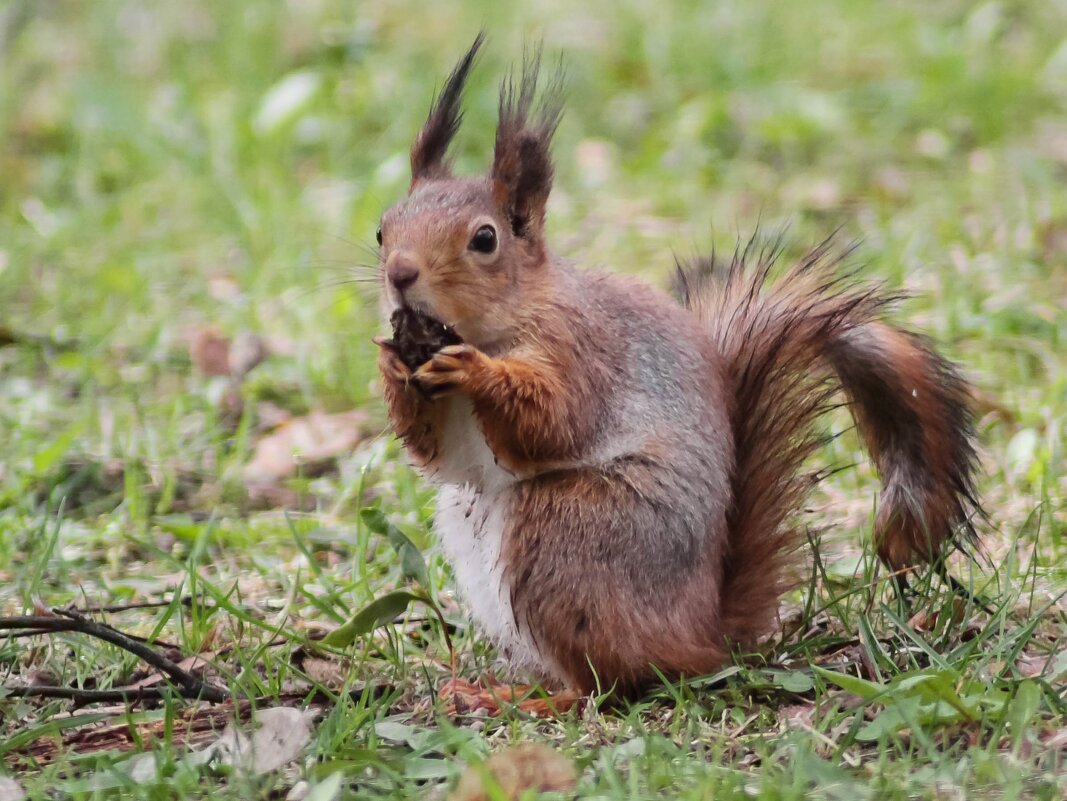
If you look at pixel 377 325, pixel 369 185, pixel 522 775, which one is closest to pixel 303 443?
pixel 377 325

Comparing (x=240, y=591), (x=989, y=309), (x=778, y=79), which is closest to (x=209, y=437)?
(x=240, y=591)

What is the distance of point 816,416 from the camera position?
1.87 m

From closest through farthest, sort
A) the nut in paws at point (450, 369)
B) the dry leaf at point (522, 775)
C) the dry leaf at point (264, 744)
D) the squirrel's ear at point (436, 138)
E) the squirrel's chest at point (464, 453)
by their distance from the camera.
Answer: the dry leaf at point (522, 775), the dry leaf at point (264, 744), the nut in paws at point (450, 369), the squirrel's chest at point (464, 453), the squirrel's ear at point (436, 138)

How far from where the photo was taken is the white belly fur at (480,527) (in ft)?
5.91

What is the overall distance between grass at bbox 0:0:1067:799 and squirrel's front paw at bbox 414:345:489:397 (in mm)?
270

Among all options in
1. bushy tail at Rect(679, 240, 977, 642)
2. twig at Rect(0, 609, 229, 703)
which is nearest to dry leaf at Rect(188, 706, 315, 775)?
twig at Rect(0, 609, 229, 703)

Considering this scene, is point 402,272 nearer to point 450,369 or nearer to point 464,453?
point 450,369

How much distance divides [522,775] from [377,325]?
5.53 feet

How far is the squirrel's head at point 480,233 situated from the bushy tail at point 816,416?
275mm

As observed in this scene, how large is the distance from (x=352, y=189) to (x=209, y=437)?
3.98 feet

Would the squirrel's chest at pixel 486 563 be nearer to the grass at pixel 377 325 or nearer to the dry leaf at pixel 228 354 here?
the grass at pixel 377 325

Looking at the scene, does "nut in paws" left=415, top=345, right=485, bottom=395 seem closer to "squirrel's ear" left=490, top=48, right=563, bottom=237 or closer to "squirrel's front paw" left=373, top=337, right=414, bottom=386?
"squirrel's front paw" left=373, top=337, right=414, bottom=386

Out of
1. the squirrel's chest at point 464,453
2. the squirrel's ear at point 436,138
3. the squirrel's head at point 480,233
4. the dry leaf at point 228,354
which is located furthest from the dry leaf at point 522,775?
the dry leaf at point 228,354

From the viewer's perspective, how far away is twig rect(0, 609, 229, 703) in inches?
68.4
